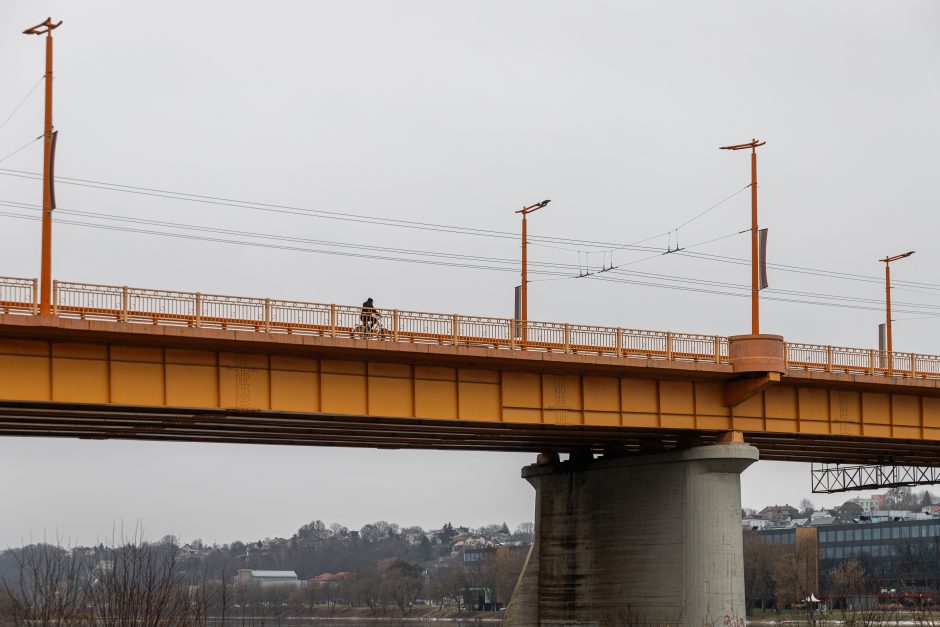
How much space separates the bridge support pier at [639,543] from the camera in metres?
53.8

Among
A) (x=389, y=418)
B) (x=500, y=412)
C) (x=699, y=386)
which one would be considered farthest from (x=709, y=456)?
(x=389, y=418)

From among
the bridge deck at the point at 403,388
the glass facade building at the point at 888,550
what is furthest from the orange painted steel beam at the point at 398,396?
the glass facade building at the point at 888,550

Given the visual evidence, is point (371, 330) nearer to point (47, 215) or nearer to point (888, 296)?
point (47, 215)

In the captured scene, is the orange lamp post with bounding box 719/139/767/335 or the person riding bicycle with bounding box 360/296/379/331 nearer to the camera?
the person riding bicycle with bounding box 360/296/379/331

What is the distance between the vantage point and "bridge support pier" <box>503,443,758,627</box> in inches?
2120

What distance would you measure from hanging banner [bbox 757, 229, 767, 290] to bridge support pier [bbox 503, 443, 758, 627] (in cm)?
743

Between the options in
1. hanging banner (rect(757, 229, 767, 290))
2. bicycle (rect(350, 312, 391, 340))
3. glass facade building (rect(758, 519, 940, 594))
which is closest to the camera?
bicycle (rect(350, 312, 391, 340))

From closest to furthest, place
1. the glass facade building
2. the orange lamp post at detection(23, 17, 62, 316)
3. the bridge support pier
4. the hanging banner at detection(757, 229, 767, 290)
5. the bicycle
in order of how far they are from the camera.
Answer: the orange lamp post at detection(23, 17, 62, 316) < the bicycle < the bridge support pier < the hanging banner at detection(757, 229, 767, 290) < the glass facade building

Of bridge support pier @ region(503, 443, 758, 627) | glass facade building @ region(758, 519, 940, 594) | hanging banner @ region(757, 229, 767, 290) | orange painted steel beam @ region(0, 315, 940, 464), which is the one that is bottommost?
glass facade building @ region(758, 519, 940, 594)

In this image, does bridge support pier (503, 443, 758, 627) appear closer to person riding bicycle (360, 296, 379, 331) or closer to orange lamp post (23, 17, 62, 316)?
person riding bicycle (360, 296, 379, 331)

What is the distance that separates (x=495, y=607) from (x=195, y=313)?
459 ft

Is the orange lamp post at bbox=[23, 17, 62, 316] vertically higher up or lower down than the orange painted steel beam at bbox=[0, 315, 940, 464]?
higher up

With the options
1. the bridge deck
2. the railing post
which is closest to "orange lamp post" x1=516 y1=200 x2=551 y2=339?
the bridge deck

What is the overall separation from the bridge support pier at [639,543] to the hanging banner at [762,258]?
743cm
